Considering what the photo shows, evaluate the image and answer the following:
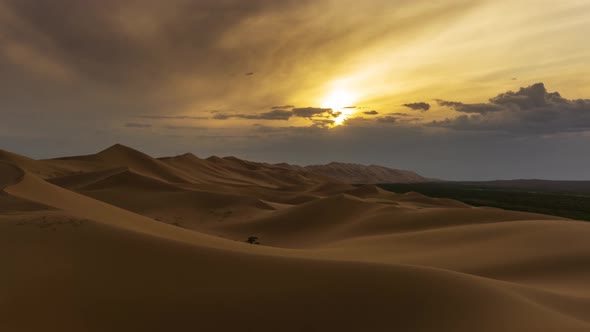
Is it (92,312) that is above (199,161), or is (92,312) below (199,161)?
below

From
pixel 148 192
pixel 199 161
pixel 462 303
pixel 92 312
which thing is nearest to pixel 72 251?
pixel 92 312

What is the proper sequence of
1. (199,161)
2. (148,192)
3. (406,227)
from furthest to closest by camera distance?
(199,161), (148,192), (406,227)

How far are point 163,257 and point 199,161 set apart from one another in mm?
67035

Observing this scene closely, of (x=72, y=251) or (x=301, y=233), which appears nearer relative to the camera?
(x=72, y=251)

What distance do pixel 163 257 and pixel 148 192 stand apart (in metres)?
27.6

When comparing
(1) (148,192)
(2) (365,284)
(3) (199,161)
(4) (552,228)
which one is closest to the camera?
(2) (365,284)

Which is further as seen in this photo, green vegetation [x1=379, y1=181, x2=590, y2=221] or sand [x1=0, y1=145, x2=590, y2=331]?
green vegetation [x1=379, y1=181, x2=590, y2=221]

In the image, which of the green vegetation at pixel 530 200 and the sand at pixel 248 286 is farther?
the green vegetation at pixel 530 200

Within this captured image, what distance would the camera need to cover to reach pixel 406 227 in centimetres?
2080

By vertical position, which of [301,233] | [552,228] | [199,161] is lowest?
[301,233]

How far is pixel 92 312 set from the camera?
5734mm

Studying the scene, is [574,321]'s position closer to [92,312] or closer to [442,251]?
[92,312]

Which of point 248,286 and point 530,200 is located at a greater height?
point 248,286

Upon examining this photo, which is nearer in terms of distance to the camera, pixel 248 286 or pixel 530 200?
pixel 248 286
